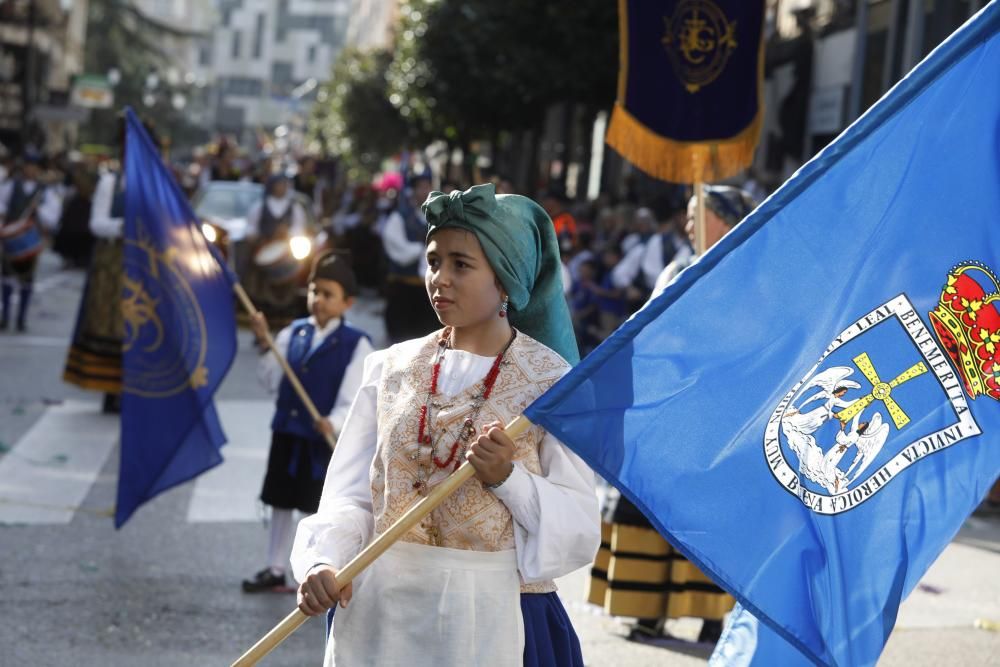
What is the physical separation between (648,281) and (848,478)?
9.82m

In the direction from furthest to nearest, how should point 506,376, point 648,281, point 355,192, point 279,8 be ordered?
1. point 279,8
2. point 355,192
3. point 648,281
4. point 506,376

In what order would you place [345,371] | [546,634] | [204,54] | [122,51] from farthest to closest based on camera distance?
1. [204,54]
2. [122,51]
3. [345,371]
4. [546,634]

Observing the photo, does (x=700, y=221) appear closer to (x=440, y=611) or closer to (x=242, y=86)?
(x=440, y=611)

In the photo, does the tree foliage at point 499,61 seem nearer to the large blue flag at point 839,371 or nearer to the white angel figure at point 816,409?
the large blue flag at point 839,371

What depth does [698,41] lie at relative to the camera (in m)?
7.06

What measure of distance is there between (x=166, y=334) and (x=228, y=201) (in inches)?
584

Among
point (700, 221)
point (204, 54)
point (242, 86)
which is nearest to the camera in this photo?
point (700, 221)

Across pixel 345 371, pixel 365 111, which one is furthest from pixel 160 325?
pixel 365 111

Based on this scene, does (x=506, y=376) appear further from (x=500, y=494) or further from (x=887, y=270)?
(x=887, y=270)

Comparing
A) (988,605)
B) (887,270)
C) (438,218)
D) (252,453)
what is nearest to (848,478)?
(887,270)

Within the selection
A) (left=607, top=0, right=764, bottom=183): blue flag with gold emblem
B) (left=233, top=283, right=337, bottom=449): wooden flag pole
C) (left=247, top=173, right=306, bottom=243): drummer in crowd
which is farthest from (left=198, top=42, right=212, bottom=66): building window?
(left=233, top=283, right=337, bottom=449): wooden flag pole

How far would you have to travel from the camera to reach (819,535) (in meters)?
3.54

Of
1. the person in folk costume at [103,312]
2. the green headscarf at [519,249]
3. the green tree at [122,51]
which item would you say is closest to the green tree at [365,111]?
the green tree at [122,51]

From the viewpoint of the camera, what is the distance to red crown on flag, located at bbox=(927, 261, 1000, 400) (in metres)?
3.57
